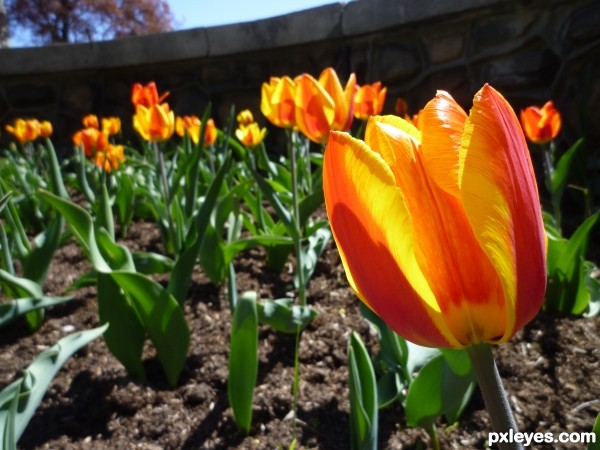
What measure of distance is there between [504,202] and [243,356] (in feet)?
2.44

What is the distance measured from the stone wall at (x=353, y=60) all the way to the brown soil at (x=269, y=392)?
5.08 feet

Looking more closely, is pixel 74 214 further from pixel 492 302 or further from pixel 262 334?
pixel 492 302

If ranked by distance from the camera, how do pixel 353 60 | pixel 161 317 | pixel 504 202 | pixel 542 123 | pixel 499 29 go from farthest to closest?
pixel 353 60
pixel 499 29
pixel 542 123
pixel 161 317
pixel 504 202

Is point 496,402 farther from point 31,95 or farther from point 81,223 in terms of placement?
point 31,95

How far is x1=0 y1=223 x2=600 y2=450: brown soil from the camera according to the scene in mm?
1123

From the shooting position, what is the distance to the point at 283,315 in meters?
1.36

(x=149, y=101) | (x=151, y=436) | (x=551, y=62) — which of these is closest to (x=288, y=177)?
(x=149, y=101)

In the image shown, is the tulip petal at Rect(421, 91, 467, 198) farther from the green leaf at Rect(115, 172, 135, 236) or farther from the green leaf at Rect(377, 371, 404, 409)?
the green leaf at Rect(115, 172, 135, 236)

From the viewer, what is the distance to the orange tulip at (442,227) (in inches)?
16.2

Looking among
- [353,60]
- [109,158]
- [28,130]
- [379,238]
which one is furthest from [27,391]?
[353,60]

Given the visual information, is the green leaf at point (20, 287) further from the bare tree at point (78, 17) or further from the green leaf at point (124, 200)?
the bare tree at point (78, 17)

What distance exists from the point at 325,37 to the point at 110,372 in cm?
295

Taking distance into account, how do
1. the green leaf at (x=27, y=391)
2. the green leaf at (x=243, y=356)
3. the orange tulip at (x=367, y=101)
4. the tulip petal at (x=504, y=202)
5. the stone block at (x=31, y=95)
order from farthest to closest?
the stone block at (x=31, y=95) → the orange tulip at (x=367, y=101) → the green leaf at (x=243, y=356) → the green leaf at (x=27, y=391) → the tulip petal at (x=504, y=202)

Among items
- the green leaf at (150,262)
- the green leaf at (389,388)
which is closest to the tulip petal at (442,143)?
the green leaf at (389,388)
